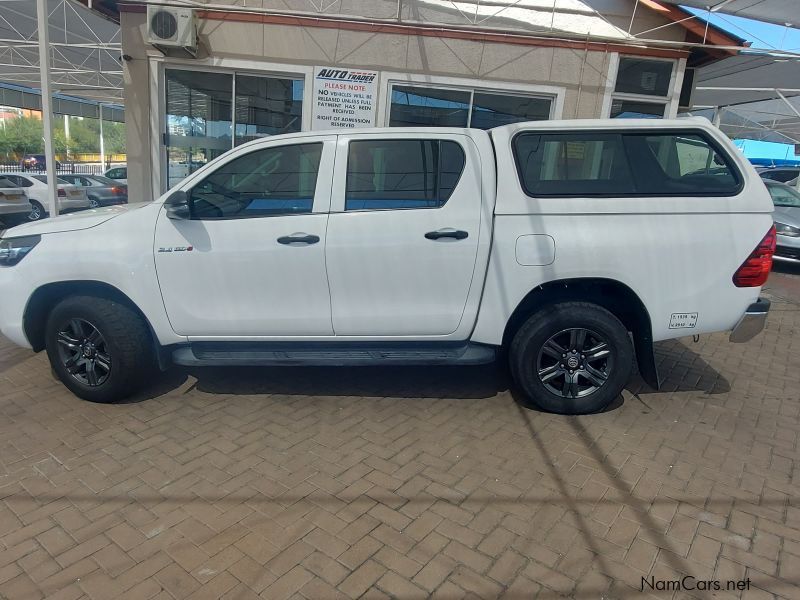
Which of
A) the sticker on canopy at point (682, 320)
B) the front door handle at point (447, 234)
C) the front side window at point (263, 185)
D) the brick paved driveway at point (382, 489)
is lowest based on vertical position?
the brick paved driveway at point (382, 489)

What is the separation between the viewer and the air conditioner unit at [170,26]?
7.46 m

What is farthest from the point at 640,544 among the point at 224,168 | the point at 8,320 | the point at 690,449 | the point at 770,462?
the point at 8,320

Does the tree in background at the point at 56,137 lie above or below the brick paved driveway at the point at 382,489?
above

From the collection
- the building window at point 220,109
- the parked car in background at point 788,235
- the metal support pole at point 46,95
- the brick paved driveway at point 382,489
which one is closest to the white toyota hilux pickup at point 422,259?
the brick paved driveway at point 382,489

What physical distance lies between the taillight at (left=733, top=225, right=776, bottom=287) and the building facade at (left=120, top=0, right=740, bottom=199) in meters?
5.27

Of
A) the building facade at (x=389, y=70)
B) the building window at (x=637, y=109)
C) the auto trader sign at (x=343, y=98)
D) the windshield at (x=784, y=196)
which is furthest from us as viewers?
the windshield at (x=784, y=196)

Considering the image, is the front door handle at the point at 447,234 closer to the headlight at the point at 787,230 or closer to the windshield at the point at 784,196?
the headlight at the point at 787,230

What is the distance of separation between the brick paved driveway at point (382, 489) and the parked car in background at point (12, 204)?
10.2 meters

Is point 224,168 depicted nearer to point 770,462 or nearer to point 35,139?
point 770,462

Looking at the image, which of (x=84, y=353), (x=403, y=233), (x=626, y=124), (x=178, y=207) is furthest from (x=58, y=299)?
(x=626, y=124)

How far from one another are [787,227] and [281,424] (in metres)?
10.4

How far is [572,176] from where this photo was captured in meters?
3.82

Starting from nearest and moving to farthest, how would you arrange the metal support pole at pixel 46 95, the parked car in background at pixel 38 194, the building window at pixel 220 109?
the metal support pole at pixel 46 95 < the building window at pixel 220 109 < the parked car in background at pixel 38 194

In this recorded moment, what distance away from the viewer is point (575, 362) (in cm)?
391
